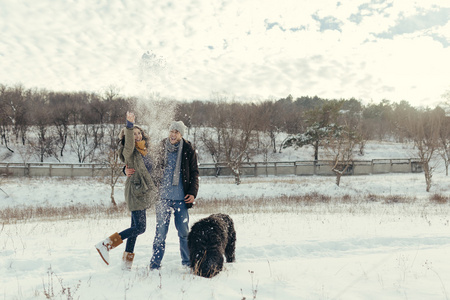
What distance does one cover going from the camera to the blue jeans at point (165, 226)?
4.24m

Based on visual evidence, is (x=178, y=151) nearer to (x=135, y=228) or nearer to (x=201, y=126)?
(x=135, y=228)

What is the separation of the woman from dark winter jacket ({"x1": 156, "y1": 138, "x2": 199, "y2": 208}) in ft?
0.74

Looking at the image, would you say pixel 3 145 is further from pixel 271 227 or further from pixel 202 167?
pixel 271 227

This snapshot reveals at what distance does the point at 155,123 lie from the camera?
5387 mm

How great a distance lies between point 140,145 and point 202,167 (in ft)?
95.0

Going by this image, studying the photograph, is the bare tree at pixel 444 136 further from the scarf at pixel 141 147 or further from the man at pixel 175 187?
the scarf at pixel 141 147

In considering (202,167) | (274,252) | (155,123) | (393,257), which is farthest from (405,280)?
(202,167)

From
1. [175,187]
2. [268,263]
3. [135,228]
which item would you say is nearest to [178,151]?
[175,187]

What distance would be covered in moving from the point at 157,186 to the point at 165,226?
61 cm

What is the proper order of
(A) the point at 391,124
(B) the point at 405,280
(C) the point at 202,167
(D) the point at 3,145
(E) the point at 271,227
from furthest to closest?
(A) the point at 391,124
(D) the point at 3,145
(C) the point at 202,167
(E) the point at 271,227
(B) the point at 405,280

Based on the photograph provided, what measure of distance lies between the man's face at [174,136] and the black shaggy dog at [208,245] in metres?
1.28

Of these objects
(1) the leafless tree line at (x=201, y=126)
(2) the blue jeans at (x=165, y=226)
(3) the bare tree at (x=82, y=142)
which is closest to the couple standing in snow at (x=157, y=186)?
(2) the blue jeans at (x=165, y=226)

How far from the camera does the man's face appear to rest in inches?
171

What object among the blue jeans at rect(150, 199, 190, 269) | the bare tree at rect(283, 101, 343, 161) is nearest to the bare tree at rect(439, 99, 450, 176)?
the bare tree at rect(283, 101, 343, 161)
